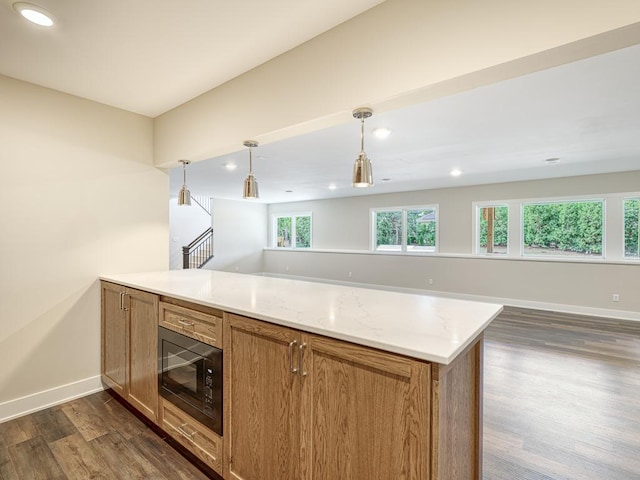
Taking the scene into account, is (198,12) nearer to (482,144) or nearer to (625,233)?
(482,144)

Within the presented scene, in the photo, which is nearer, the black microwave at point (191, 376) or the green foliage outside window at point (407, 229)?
the black microwave at point (191, 376)

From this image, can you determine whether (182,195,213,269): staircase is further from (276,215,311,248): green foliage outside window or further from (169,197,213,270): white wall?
(276,215,311,248): green foliage outside window

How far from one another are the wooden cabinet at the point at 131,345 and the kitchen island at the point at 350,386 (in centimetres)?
59

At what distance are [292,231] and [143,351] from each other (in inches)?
319

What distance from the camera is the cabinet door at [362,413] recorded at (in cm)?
108

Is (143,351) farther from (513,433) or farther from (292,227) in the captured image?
(292,227)

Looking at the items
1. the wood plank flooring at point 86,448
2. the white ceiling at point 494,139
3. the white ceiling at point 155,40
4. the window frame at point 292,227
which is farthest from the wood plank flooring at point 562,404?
the window frame at point 292,227

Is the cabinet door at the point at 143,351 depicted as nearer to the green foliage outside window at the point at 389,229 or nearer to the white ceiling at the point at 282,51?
the white ceiling at the point at 282,51

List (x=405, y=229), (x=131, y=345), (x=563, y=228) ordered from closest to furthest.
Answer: (x=131, y=345) → (x=563, y=228) → (x=405, y=229)

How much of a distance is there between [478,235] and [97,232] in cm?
668

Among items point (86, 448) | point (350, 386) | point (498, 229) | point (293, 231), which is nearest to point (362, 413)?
point (350, 386)

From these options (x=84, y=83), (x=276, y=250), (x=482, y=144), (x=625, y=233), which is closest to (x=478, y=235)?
(x=625, y=233)

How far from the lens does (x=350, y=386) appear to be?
1243mm

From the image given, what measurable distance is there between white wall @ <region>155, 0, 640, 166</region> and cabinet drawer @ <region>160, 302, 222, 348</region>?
1197 millimetres
